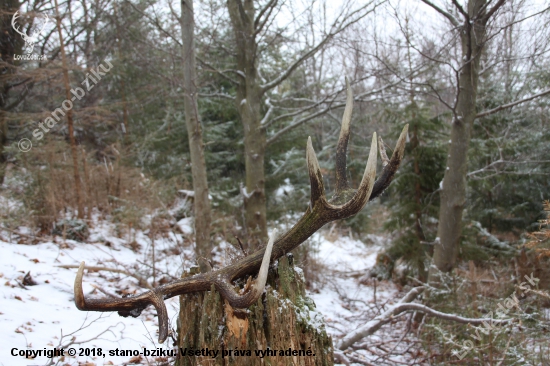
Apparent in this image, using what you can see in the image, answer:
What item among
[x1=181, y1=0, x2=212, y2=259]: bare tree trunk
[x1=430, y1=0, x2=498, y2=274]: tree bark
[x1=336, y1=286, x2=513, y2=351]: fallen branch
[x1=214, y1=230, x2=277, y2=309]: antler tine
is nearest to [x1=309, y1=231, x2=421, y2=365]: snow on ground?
[x1=336, y1=286, x2=513, y2=351]: fallen branch

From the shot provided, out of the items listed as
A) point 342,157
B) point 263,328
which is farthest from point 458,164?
point 263,328

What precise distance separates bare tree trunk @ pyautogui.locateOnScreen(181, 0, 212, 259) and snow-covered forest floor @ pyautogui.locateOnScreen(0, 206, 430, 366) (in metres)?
0.45

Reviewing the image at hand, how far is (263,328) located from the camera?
2.42 meters

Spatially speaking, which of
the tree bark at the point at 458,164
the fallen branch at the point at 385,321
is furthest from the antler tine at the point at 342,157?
the tree bark at the point at 458,164

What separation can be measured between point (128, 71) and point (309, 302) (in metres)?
11.8

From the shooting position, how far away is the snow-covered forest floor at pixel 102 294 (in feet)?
11.2

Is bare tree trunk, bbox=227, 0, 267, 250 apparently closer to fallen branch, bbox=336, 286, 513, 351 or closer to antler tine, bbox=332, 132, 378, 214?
fallen branch, bbox=336, 286, 513, 351

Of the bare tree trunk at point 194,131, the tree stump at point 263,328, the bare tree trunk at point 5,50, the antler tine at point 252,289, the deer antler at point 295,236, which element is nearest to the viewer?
the antler tine at point 252,289

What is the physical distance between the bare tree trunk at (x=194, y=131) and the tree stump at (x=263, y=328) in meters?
3.56

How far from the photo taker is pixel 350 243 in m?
13.2

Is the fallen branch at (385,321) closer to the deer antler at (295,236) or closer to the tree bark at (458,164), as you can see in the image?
A: the tree bark at (458,164)

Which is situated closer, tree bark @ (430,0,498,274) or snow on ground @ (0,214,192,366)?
snow on ground @ (0,214,192,366)

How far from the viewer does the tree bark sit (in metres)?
5.62

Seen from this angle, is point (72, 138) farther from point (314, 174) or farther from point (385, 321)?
point (314, 174)
